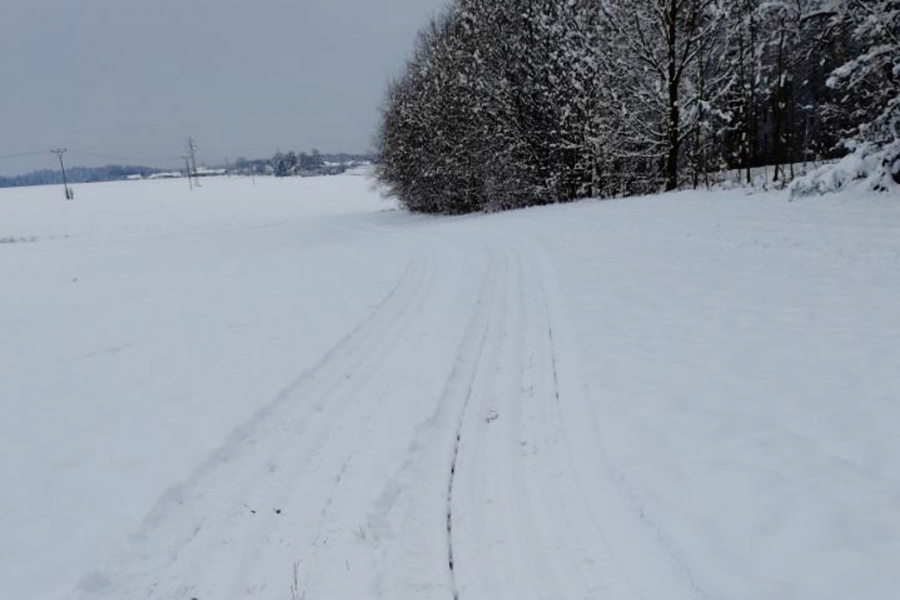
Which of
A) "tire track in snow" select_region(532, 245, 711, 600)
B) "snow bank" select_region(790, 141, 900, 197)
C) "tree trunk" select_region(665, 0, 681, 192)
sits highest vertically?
"tree trunk" select_region(665, 0, 681, 192)

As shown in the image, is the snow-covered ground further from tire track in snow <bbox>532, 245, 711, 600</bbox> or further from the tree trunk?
the tree trunk

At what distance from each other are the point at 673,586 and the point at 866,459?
190 centimetres

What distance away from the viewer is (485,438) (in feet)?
16.1

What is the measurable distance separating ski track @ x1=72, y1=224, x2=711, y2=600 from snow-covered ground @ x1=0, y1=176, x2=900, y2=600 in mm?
21

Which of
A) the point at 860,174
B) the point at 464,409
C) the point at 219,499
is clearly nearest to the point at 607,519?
the point at 464,409

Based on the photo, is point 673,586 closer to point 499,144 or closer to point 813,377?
point 813,377

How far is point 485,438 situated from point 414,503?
3.41ft

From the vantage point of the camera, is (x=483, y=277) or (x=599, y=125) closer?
(x=483, y=277)

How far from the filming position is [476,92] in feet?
94.7

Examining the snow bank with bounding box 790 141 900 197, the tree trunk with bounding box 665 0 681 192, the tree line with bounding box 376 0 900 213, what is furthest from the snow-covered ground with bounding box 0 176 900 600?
the tree trunk with bounding box 665 0 681 192

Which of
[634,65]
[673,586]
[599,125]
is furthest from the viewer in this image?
[599,125]

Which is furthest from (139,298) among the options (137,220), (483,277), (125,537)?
(137,220)

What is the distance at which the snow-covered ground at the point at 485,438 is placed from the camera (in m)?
3.38

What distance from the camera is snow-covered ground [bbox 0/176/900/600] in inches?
133
